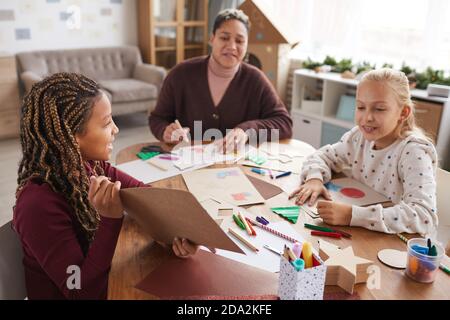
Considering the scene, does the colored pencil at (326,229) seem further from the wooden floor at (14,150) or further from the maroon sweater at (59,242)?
the wooden floor at (14,150)

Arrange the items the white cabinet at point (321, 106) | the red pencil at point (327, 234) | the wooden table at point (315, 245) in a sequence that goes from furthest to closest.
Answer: the white cabinet at point (321, 106), the red pencil at point (327, 234), the wooden table at point (315, 245)

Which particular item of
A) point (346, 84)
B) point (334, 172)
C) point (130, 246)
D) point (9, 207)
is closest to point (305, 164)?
point (334, 172)

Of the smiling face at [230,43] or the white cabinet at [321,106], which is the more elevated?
the smiling face at [230,43]

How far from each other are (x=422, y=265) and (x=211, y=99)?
140 cm

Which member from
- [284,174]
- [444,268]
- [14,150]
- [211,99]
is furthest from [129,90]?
[444,268]

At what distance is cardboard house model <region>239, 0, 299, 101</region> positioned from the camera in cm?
395

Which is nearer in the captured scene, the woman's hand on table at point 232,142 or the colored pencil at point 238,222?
the colored pencil at point 238,222

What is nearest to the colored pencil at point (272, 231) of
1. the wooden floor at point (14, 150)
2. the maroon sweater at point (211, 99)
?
the maroon sweater at point (211, 99)

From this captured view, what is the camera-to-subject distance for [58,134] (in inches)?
40.4

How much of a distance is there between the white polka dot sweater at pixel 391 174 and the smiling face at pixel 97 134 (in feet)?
2.23

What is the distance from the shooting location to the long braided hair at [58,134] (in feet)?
3.34

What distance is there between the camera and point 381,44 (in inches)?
153

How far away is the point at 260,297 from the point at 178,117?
56.3 inches

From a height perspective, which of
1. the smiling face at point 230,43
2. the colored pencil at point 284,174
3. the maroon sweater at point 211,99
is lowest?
the colored pencil at point 284,174
